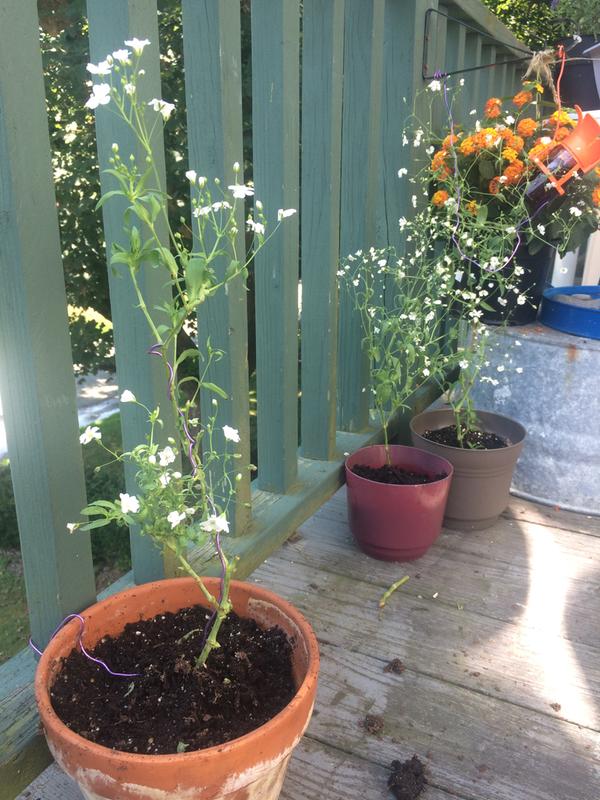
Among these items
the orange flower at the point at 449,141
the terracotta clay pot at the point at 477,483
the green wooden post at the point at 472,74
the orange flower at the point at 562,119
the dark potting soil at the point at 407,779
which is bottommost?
the dark potting soil at the point at 407,779

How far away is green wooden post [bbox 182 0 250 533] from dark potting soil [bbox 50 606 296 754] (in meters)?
0.55

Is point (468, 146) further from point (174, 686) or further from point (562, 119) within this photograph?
point (174, 686)

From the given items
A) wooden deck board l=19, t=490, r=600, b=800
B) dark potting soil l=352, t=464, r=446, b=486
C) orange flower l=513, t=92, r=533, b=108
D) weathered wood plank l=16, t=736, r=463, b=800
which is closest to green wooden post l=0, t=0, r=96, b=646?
weathered wood plank l=16, t=736, r=463, b=800

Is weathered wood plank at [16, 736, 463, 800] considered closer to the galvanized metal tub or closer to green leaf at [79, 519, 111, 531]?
green leaf at [79, 519, 111, 531]

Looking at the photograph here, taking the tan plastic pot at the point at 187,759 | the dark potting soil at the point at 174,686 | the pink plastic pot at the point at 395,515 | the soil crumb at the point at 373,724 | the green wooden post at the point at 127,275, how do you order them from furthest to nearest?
the pink plastic pot at the point at 395,515 → the soil crumb at the point at 373,724 → the green wooden post at the point at 127,275 → the dark potting soil at the point at 174,686 → the tan plastic pot at the point at 187,759

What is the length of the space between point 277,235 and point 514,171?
2.99 feet

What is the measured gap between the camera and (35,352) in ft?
3.51

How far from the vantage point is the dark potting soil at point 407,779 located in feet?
3.81

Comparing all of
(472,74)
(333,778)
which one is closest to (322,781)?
(333,778)

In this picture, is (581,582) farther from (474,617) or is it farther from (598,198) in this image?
(598,198)

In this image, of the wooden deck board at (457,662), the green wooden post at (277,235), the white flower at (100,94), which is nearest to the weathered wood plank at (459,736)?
the wooden deck board at (457,662)

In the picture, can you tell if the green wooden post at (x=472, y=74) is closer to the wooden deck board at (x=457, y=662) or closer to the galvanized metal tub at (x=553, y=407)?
the galvanized metal tub at (x=553, y=407)

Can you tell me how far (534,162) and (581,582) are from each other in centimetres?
123

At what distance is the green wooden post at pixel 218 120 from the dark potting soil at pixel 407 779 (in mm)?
785
